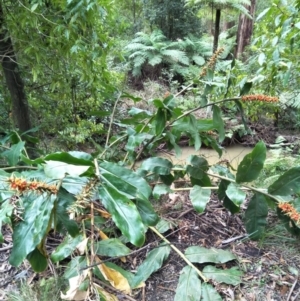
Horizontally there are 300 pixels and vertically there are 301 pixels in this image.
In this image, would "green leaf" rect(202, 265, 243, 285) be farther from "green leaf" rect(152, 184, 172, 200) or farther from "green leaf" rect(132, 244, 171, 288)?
"green leaf" rect(152, 184, 172, 200)

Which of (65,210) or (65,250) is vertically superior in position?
(65,210)

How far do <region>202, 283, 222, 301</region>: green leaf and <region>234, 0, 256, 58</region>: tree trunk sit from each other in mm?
6168

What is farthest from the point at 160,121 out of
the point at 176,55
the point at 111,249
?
the point at 176,55

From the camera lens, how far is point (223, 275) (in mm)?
1003

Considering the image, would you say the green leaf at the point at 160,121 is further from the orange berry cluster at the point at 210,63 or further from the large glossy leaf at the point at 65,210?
the large glossy leaf at the point at 65,210

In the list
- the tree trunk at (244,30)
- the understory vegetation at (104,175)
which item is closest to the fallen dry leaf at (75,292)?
the understory vegetation at (104,175)

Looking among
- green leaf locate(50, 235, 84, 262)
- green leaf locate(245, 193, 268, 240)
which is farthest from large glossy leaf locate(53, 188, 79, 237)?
green leaf locate(245, 193, 268, 240)

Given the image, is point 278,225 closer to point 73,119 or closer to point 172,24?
point 73,119

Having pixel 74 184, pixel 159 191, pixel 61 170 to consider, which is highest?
pixel 61 170

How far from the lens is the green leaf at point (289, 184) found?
3.35ft

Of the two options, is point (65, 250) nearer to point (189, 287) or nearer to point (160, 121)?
point (189, 287)

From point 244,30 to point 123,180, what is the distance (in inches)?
256

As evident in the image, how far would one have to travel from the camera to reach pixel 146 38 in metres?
6.52

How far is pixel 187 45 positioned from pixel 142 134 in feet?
19.6
